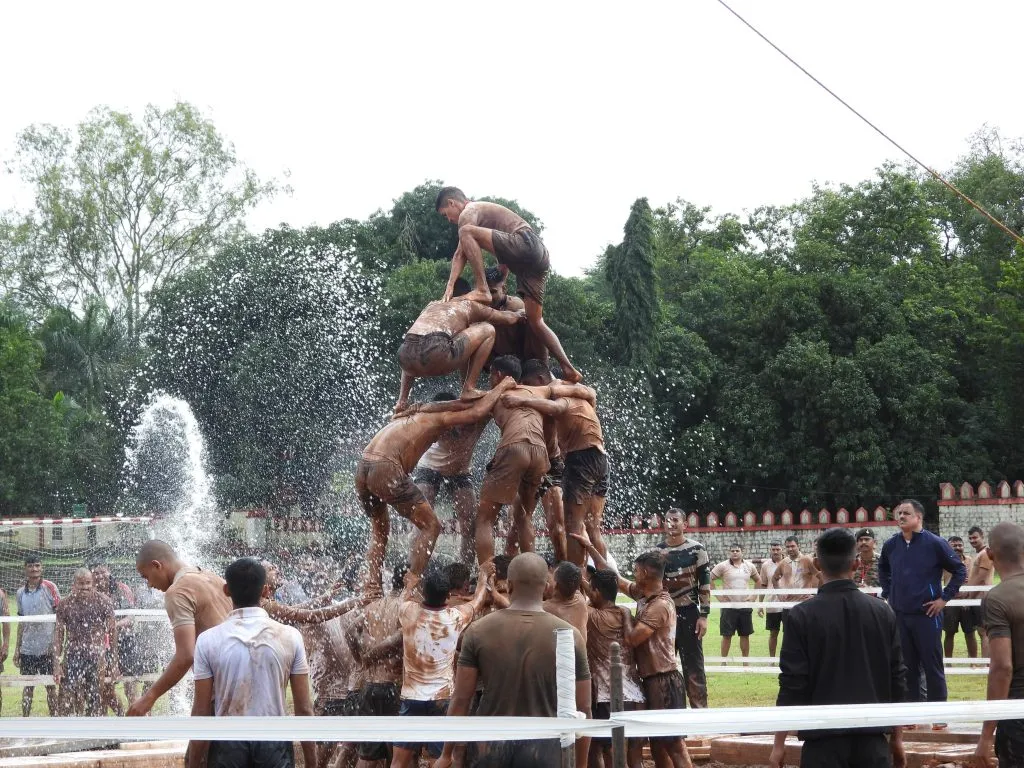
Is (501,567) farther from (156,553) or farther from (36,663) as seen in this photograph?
(36,663)

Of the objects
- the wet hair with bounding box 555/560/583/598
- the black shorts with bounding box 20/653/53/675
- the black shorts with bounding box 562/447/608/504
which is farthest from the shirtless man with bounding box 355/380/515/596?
the black shorts with bounding box 20/653/53/675

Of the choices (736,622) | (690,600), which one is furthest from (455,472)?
(736,622)

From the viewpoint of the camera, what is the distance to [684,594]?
1075 centimetres

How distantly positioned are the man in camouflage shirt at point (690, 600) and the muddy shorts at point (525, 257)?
2.35 m

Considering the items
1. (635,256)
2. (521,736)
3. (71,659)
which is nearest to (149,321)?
(635,256)

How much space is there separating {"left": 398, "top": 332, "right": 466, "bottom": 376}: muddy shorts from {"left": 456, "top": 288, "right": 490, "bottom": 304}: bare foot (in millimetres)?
432

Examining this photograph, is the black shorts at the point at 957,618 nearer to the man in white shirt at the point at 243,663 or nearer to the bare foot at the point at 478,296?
the bare foot at the point at 478,296

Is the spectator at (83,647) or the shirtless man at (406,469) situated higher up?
the shirtless man at (406,469)

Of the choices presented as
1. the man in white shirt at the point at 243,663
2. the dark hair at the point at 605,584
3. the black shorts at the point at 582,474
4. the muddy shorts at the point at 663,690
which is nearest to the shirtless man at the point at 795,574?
the black shorts at the point at 582,474

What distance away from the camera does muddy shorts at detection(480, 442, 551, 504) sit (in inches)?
368

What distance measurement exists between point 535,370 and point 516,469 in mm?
1104

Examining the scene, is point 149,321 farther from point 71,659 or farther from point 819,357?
point 71,659

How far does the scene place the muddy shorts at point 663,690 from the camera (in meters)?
7.36

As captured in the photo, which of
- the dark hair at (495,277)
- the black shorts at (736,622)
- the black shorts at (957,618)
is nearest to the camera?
the dark hair at (495,277)
